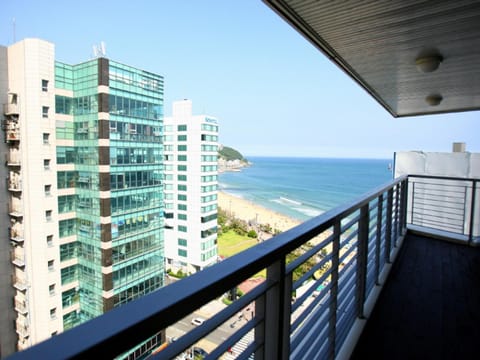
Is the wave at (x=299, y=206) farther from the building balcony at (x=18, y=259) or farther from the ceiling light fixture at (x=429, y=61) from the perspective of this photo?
the ceiling light fixture at (x=429, y=61)

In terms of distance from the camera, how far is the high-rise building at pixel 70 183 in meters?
7.49

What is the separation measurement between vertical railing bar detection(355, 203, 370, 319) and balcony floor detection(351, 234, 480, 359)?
150 mm

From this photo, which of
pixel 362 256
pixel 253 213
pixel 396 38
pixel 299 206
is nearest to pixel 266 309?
pixel 362 256

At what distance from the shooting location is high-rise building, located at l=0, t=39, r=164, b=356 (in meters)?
7.49

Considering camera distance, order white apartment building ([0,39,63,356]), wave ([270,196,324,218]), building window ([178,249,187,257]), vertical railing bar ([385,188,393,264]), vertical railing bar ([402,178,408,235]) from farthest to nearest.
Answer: wave ([270,196,324,218]), building window ([178,249,187,257]), white apartment building ([0,39,63,356]), vertical railing bar ([402,178,408,235]), vertical railing bar ([385,188,393,264])

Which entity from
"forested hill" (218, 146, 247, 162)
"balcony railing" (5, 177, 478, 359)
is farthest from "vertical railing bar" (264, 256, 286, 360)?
"forested hill" (218, 146, 247, 162)

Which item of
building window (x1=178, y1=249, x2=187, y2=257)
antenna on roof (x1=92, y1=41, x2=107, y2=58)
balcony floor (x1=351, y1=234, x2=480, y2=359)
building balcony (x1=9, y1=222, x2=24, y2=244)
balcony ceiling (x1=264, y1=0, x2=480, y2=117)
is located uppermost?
antenna on roof (x1=92, y1=41, x2=107, y2=58)

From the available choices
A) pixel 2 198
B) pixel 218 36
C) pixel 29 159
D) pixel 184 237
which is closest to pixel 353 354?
pixel 29 159

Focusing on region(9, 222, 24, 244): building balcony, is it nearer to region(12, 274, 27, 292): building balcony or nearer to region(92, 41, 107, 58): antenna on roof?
region(12, 274, 27, 292): building balcony

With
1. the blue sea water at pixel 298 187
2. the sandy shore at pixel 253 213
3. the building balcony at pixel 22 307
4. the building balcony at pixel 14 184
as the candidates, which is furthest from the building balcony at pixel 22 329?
the blue sea water at pixel 298 187

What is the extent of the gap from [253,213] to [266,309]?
892 inches

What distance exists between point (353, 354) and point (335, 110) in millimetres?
44450

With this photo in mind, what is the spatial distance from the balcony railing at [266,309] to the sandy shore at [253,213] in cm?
1727

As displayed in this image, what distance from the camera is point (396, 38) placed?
7.07 ft
